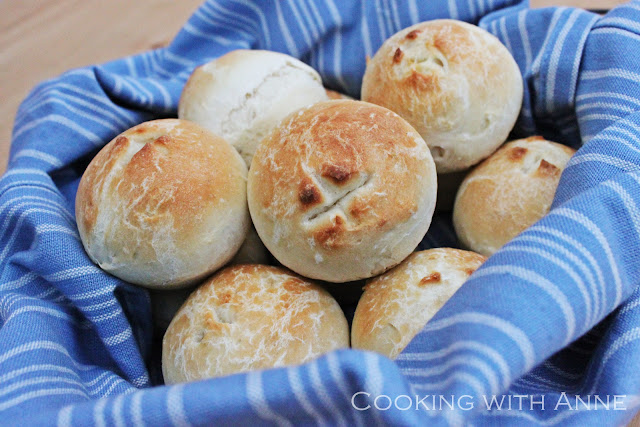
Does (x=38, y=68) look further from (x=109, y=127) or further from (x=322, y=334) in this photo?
(x=322, y=334)

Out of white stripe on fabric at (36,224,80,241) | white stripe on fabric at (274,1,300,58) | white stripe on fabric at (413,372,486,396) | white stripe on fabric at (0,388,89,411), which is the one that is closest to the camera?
white stripe on fabric at (413,372,486,396)

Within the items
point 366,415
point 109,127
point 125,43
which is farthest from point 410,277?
point 125,43

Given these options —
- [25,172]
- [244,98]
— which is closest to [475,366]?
[244,98]

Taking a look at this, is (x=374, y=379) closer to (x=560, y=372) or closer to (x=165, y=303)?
(x=560, y=372)

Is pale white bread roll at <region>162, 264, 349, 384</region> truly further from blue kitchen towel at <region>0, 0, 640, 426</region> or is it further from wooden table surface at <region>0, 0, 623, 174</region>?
wooden table surface at <region>0, 0, 623, 174</region>

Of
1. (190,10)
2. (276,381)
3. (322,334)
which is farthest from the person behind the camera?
(190,10)

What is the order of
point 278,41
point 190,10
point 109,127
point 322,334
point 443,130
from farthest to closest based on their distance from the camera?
1. point 190,10
2. point 278,41
3. point 109,127
4. point 443,130
5. point 322,334

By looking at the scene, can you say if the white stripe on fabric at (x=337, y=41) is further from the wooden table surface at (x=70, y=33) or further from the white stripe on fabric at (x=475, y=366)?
the white stripe on fabric at (x=475, y=366)

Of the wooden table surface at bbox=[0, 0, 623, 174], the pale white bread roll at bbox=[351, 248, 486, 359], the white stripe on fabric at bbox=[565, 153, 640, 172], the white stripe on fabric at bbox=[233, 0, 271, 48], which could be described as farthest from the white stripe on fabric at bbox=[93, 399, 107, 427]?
the wooden table surface at bbox=[0, 0, 623, 174]
